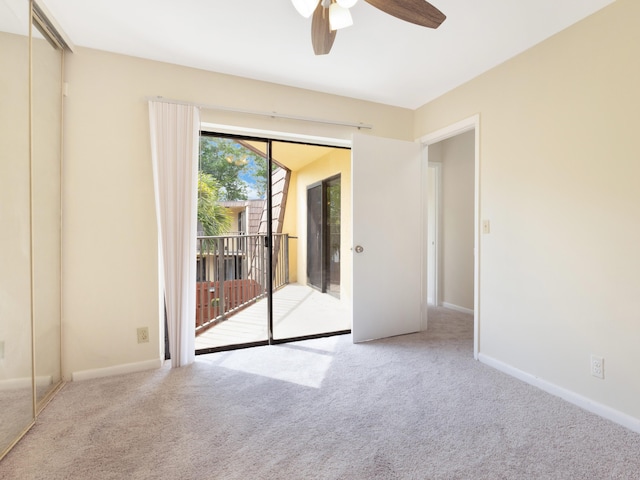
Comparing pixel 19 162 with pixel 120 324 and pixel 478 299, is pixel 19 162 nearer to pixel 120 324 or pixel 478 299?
pixel 120 324

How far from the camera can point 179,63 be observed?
2521 millimetres

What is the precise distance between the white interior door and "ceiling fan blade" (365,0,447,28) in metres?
1.54

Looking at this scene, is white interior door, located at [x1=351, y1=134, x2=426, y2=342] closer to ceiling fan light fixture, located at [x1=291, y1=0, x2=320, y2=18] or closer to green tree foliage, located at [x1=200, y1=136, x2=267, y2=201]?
green tree foliage, located at [x1=200, y1=136, x2=267, y2=201]

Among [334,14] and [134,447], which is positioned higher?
[334,14]

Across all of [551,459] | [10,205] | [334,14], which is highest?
[334,14]

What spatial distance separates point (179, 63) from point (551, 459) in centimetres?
349

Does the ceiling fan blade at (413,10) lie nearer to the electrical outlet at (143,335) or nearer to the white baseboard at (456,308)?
the electrical outlet at (143,335)

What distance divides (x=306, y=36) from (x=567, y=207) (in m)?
Answer: 2.10

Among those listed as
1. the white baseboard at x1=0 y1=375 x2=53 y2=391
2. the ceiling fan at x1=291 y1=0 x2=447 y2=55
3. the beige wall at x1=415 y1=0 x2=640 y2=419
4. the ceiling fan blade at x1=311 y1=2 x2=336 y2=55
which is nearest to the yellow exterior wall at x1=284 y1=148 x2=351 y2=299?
the beige wall at x1=415 y1=0 x2=640 y2=419

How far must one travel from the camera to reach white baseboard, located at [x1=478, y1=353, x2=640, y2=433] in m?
1.77

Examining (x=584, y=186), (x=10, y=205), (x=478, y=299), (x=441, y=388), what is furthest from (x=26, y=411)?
(x=584, y=186)

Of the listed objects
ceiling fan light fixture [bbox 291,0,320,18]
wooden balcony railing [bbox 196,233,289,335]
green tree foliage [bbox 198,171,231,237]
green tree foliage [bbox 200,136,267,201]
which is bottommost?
wooden balcony railing [bbox 196,233,289,335]

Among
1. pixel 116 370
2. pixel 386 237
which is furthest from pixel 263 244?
pixel 116 370

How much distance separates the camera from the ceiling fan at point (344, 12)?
141cm
